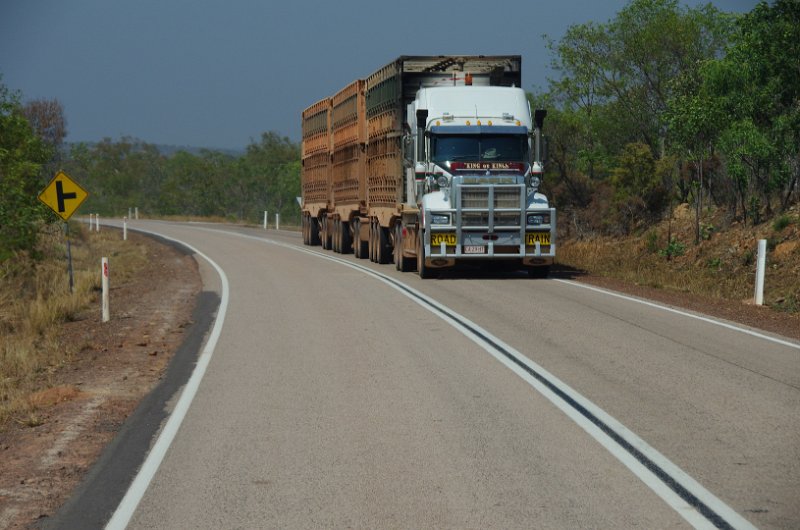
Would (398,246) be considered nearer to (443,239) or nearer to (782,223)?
(443,239)

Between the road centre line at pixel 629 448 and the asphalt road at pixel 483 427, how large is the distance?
0.02 m

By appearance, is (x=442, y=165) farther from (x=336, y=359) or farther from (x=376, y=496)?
(x=376, y=496)

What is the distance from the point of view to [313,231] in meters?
39.4

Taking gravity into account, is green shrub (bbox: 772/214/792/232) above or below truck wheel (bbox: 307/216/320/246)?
above

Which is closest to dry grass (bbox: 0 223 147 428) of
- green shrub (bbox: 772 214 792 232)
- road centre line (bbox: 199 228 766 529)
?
road centre line (bbox: 199 228 766 529)

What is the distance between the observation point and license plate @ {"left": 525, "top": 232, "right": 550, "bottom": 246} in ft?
73.4

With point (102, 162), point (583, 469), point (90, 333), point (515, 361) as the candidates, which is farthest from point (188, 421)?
point (102, 162)

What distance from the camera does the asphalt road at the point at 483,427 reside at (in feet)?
20.2

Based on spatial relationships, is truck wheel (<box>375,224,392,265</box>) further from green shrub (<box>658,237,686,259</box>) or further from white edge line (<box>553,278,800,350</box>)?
green shrub (<box>658,237,686,259</box>)

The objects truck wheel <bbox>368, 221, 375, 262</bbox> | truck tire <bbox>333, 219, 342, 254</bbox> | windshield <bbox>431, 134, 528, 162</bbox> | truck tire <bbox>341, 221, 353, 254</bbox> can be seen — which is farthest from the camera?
truck tire <bbox>333, 219, 342, 254</bbox>

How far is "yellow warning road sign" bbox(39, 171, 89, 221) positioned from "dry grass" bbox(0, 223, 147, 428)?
164 cm

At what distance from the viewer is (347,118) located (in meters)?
32.2

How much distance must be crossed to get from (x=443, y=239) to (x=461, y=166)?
159 centimetres

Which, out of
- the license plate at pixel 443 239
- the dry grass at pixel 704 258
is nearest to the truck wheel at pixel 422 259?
the license plate at pixel 443 239
